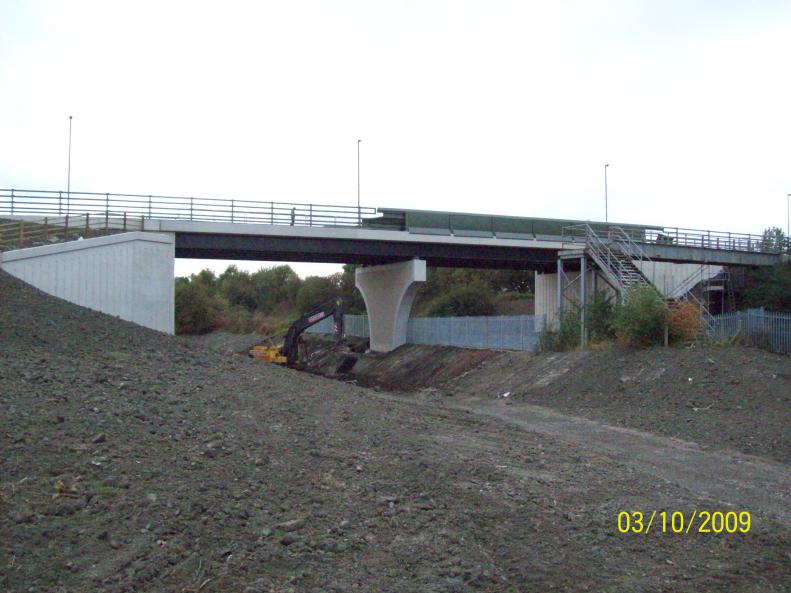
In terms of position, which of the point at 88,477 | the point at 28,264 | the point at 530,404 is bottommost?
the point at 530,404

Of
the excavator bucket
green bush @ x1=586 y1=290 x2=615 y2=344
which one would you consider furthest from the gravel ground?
the excavator bucket

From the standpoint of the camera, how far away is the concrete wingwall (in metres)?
26.3

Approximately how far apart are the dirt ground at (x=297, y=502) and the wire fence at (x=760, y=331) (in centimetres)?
1441

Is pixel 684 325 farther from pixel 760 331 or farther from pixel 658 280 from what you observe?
pixel 658 280

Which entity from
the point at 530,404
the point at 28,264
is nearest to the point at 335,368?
the point at 530,404

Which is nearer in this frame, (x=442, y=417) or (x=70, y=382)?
(x=70, y=382)

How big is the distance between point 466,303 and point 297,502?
194 ft

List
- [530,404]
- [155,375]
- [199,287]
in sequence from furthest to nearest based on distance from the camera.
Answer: [199,287] → [530,404] → [155,375]

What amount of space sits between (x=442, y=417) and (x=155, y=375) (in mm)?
7565

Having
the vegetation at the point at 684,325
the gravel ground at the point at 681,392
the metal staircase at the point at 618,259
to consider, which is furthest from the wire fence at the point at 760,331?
the metal staircase at the point at 618,259

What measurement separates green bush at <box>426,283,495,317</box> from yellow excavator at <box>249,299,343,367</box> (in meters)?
26.4

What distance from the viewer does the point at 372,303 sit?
50.2m

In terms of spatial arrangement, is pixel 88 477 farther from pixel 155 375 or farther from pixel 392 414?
Answer: pixel 392 414

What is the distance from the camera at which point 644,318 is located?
94.8 ft
